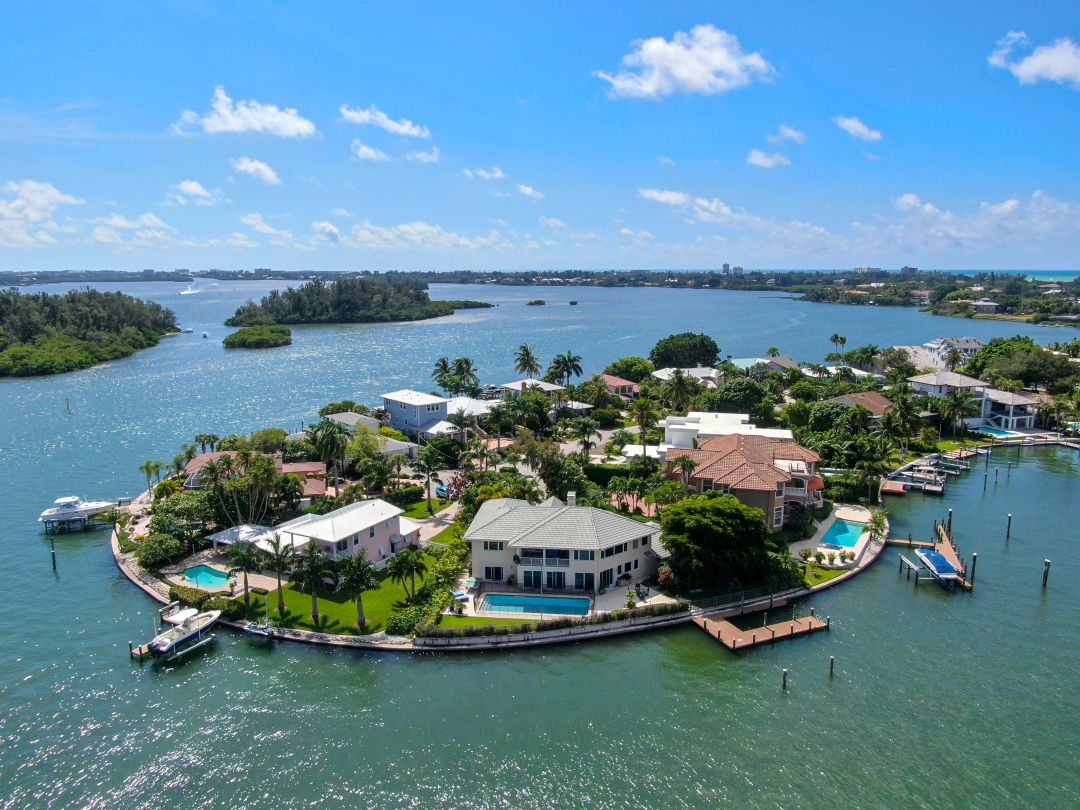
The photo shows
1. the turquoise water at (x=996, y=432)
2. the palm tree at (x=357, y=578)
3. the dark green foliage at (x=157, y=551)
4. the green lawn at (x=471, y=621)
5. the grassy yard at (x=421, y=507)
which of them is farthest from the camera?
the turquoise water at (x=996, y=432)

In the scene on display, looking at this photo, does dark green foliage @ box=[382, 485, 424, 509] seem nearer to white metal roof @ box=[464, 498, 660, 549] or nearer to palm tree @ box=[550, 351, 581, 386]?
white metal roof @ box=[464, 498, 660, 549]

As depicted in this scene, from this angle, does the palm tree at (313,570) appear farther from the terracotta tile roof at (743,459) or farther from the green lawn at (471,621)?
the terracotta tile roof at (743,459)

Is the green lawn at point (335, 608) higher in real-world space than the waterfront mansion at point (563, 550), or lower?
lower

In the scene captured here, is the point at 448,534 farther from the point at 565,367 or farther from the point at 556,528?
the point at 565,367

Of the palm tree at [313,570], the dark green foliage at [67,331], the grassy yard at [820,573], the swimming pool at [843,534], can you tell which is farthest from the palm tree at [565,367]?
the dark green foliage at [67,331]

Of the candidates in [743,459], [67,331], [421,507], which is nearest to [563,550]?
[743,459]

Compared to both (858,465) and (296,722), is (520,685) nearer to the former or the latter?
(296,722)

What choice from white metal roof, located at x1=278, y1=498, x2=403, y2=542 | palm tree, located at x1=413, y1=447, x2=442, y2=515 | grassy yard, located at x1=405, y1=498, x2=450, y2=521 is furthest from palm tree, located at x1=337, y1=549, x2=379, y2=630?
palm tree, located at x1=413, y1=447, x2=442, y2=515

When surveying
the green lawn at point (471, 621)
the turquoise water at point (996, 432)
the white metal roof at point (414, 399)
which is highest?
the white metal roof at point (414, 399)
